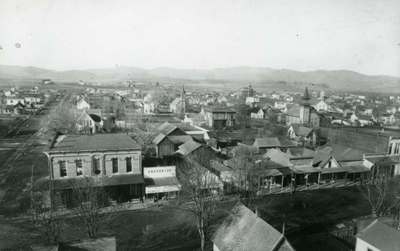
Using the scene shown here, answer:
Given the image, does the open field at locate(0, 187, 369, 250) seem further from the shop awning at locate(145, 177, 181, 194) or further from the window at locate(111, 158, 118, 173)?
the window at locate(111, 158, 118, 173)

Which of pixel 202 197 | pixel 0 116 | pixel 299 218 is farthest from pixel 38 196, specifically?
pixel 0 116

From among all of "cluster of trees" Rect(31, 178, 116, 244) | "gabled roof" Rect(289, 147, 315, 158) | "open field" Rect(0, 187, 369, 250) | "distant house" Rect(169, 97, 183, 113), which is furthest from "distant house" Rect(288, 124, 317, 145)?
"distant house" Rect(169, 97, 183, 113)

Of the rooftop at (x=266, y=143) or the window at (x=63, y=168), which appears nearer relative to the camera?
the window at (x=63, y=168)

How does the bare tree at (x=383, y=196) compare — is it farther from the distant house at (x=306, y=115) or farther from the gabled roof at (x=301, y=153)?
the distant house at (x=306, y=115)

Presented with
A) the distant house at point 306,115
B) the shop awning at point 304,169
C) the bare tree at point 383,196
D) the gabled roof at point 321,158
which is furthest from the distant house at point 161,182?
the distant house at point 306,115

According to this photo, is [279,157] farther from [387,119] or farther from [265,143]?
[387,119]

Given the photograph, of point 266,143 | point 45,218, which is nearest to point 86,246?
point 45,218

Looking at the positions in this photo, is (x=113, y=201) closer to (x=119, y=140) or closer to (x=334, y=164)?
(x=119, y=140)
